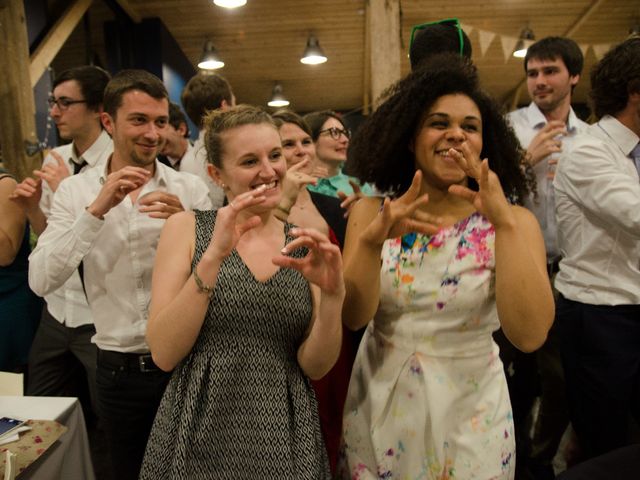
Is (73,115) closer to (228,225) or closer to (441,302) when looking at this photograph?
(228,225)

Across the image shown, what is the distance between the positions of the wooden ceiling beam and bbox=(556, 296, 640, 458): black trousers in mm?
4244

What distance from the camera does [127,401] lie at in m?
1.81

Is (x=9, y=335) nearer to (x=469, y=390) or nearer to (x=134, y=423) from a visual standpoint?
(x=134, y=423)

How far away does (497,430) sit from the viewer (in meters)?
1.36

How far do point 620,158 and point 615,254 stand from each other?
1.16 feet

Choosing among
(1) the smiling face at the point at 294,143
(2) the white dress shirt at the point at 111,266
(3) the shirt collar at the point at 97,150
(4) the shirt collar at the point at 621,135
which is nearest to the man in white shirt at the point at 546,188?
(4) the shirt collar at the point at 621,135

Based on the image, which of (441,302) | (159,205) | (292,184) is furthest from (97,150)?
(441,302)

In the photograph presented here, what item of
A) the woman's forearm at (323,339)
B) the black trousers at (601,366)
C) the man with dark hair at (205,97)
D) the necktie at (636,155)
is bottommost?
the black trousers at (601,366)

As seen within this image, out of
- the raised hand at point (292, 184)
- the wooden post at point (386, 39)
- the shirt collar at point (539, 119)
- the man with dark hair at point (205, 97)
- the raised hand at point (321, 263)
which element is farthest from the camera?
the wooden post at point (386, 39)

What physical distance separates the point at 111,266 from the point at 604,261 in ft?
5.82

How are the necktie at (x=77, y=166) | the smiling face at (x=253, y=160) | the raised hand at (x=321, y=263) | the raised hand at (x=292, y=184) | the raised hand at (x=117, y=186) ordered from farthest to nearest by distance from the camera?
the necktie at (x=77, y=166)
the raised hand at (x=292, y=184)
the raised hand at (x=117, y=186)
the smiling face at (x=253, y=160)
the raised hand at (x=321, y=263)

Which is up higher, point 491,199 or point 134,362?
point 491,199

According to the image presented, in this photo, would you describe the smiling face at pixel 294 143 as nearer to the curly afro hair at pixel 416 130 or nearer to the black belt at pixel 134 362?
the curly afro hair at pixel 416 130

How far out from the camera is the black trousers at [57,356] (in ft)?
7.34
